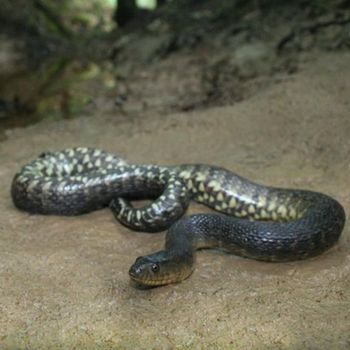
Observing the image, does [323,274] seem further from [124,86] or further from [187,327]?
[124,86]

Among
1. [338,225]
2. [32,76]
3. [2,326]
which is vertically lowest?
[32,76]

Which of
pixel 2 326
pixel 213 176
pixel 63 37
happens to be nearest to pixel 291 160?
pixel 213 176

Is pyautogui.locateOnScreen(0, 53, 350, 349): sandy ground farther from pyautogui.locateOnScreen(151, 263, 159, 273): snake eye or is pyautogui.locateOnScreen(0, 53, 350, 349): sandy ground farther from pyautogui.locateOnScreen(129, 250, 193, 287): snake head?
pyautogui.locateOnScreen(151, 263, 159, 273): snake eye

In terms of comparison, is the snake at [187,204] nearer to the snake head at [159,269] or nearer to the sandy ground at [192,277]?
the snake head at [159,269]

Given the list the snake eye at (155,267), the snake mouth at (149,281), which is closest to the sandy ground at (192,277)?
the snake mouth at (149,281)

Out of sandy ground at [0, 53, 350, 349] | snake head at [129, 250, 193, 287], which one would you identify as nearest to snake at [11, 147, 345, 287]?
snake head at [129, 250, 193, 287]

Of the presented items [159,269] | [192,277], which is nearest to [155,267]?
[159,269]
